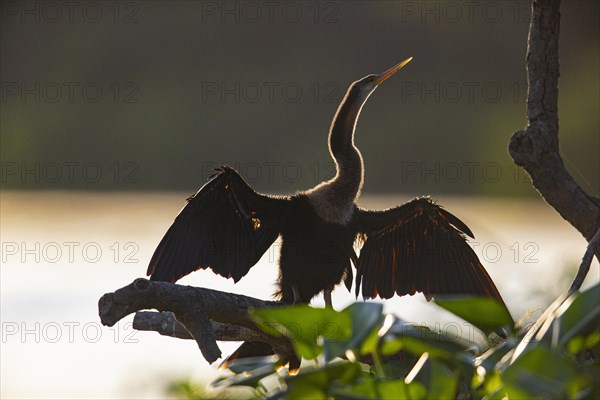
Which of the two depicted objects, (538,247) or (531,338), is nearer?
(531,338)

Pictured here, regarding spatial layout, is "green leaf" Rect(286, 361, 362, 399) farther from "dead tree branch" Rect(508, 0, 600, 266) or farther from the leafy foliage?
"dead tree branch" Rect(508, 0, 600, 266)

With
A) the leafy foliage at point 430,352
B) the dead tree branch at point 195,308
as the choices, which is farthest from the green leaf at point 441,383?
the dead tree branch at point 195,308

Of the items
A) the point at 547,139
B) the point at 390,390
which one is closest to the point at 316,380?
the point at 390,390

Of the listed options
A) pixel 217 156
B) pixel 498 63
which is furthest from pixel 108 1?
pixel 498 63

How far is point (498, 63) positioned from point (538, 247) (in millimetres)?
2759

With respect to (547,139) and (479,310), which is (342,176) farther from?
(479,310)

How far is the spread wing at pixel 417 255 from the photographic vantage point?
2350 mm

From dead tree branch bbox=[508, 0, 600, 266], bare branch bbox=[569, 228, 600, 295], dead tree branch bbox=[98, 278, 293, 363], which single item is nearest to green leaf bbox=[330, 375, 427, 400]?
bare branch bbox=[569, 228, 600, 295]

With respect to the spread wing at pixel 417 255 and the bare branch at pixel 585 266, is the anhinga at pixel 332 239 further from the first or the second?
the bare branch at pixel 585 266

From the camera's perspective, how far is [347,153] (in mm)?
2680

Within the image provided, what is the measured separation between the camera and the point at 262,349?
2.13 meters

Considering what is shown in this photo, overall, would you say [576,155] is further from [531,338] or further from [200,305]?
[531,338]

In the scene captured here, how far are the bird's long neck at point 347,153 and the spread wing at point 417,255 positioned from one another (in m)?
0.09

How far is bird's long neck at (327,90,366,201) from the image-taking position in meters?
2.60
